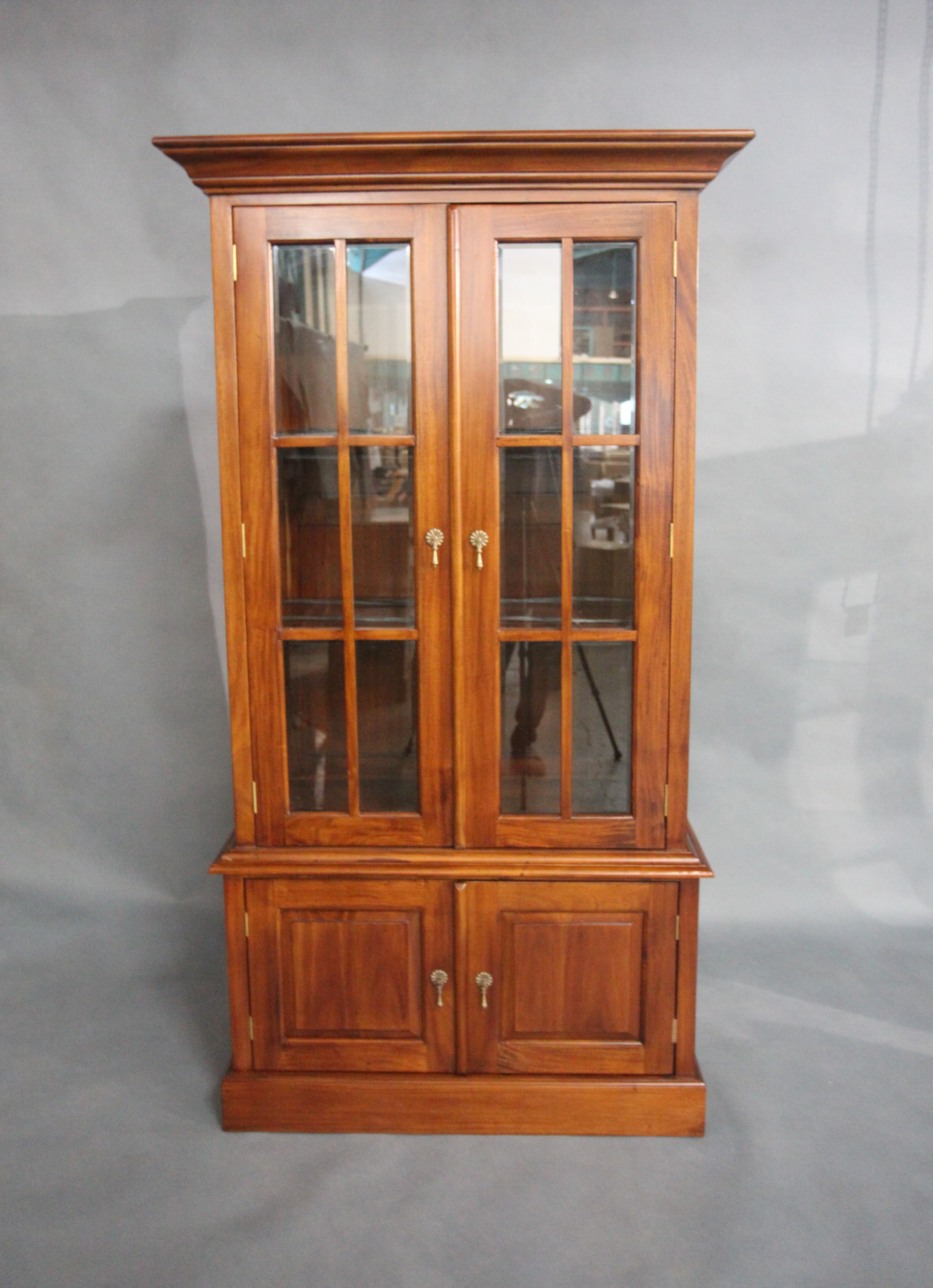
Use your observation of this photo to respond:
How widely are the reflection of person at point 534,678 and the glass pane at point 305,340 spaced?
57 cm

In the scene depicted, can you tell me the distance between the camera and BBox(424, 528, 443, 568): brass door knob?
2002 millimetres

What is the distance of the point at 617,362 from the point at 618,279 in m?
0.15

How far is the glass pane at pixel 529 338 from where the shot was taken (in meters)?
1.94

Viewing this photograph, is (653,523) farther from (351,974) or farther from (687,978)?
(351,974)

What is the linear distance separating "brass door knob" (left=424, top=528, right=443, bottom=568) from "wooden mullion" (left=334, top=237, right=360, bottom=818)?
153 millimetres

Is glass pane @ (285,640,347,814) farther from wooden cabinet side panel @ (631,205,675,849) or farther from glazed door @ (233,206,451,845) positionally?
wooden cabinet side panel @ (631,205,675,849)

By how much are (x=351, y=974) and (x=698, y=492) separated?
5.29ft

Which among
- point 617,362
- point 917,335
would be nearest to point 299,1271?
point 617,362

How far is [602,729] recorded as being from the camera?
2.06 m

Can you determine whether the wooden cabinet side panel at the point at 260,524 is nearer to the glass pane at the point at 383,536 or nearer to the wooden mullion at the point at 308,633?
the wooden mullion at the point at 308,633

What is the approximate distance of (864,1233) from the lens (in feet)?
6.01

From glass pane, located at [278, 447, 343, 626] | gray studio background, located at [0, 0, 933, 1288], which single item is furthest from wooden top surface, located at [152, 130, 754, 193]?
gray studio background, located at [0, 0, 933, 1288]

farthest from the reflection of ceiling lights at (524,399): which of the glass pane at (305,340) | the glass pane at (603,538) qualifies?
the glass pane at (305,340)

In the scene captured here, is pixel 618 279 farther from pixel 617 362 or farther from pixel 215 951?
pixel 215 951
